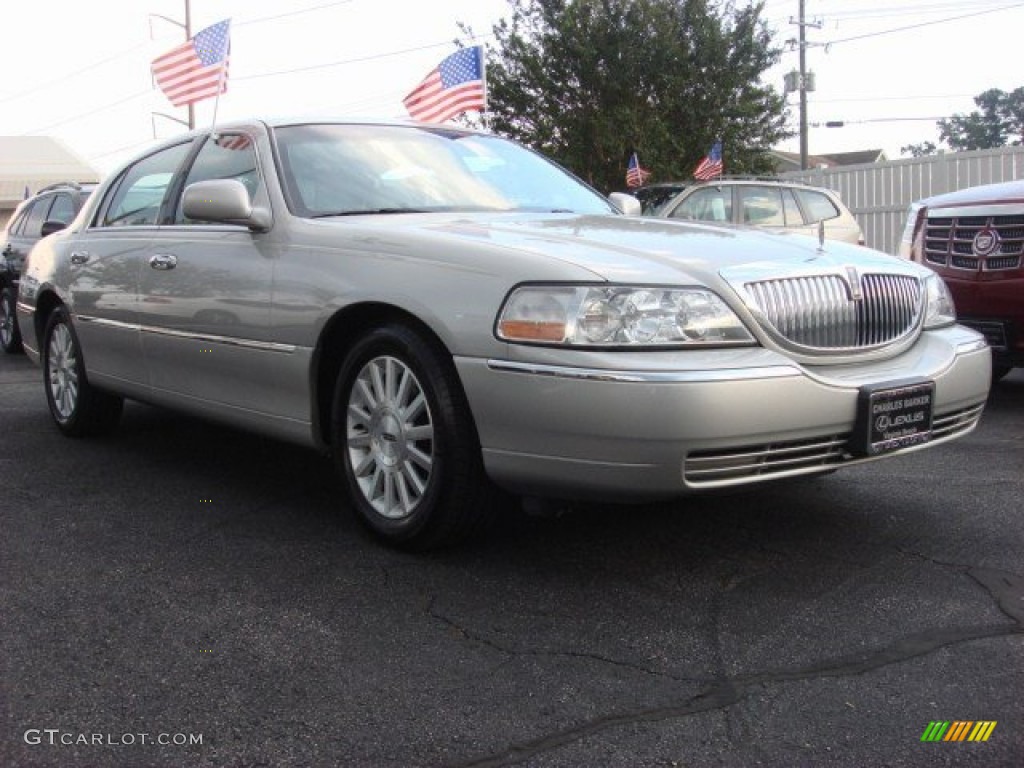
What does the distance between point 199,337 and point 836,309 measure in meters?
2.52

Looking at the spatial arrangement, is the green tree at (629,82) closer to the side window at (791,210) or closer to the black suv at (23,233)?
the side window at (791,210)

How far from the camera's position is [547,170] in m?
4.85

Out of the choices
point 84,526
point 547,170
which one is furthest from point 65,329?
point 547,170

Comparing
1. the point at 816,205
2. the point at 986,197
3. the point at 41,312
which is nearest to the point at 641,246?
the point at 986,197

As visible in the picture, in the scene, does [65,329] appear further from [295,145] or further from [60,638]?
[60,638]

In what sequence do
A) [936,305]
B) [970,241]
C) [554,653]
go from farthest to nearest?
1. [970,241]
2. [936,305]
3. [554,653]

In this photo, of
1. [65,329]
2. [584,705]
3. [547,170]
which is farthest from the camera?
[65,329]

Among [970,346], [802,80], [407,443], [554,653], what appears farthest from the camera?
[802,80]

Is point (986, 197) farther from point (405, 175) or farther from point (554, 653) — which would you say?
point (554, 653)

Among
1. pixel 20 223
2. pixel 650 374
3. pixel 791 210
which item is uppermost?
pixel 20 223

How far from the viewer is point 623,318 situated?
2.92m

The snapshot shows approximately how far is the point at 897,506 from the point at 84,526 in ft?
10.4

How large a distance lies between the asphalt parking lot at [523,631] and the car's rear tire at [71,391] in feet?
3.63

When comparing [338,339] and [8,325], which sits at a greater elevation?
[338,339]
